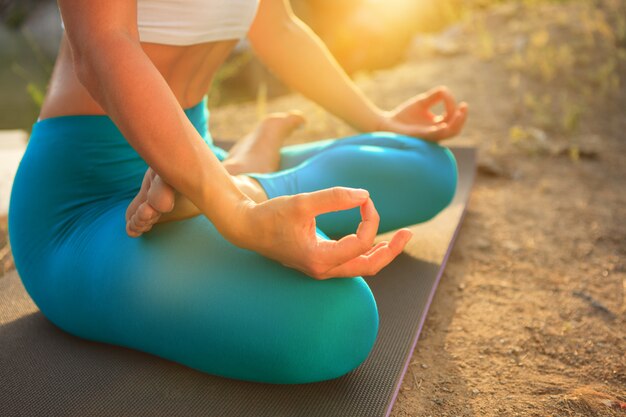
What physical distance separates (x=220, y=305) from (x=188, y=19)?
567 mm

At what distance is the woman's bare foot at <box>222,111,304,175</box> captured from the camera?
57.4 inches

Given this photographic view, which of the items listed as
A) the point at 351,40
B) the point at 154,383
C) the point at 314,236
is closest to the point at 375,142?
the point at 314,236

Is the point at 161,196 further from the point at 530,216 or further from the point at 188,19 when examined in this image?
the point at 530,216

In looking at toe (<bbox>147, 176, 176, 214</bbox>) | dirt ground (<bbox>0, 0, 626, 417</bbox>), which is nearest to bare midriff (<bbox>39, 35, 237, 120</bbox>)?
toe (<bbox>147, 176, 176, 214</bbox>)

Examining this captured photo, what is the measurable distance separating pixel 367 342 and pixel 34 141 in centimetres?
80

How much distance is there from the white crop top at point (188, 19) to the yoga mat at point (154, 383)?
633 mm

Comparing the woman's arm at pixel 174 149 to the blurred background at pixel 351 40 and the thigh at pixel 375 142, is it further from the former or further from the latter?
the blurred background at pixel 351 40

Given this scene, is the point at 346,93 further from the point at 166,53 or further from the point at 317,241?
the point at 317,241

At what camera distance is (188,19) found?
1.12 meters

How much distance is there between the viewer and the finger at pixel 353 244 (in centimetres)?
83

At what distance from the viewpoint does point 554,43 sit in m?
3.64

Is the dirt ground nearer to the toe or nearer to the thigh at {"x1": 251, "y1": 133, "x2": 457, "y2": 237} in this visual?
the thigh at {"x1": 251, "y1": 133, "x2": 457, "y2": 237}

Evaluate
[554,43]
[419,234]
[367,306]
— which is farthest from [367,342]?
[554,43]

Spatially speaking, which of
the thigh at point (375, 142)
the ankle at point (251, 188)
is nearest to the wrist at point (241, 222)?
the ankle at point (251, 188)
